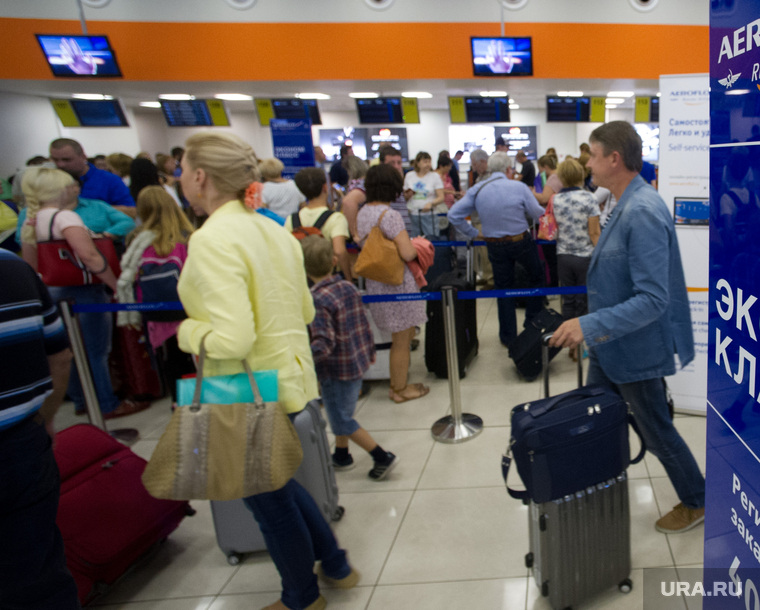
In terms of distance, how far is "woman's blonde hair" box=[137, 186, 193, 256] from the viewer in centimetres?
357

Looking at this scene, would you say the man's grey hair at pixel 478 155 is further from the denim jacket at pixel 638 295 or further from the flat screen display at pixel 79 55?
the flat screen display at pixel 79 55

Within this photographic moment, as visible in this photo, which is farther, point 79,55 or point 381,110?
point 381,110

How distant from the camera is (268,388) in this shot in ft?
5.77

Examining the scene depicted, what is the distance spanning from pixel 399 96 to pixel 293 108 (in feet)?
6.06

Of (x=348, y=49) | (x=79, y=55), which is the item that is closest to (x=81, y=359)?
(x=79, y=55)

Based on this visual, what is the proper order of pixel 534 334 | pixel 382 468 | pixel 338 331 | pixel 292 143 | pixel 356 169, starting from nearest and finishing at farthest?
1. pixel 534 334
2. pixel 338 331
3. pixel 382 468
4. pixel 356 169
5. pixel 292 143

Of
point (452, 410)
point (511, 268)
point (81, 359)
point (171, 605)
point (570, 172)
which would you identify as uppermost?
point (570, 172)

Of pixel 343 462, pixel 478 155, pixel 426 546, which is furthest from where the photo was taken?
pixel 478 155

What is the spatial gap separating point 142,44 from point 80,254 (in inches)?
185

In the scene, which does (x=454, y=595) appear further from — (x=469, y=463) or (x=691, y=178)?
(x=691, y=178)

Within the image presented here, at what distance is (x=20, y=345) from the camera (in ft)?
4.76

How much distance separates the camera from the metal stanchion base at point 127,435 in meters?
3.77

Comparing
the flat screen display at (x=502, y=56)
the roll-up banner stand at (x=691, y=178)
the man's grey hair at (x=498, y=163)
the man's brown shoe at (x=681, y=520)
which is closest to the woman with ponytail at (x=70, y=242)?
the man's grey hair at (x=498, y=163)

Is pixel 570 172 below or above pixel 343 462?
above
